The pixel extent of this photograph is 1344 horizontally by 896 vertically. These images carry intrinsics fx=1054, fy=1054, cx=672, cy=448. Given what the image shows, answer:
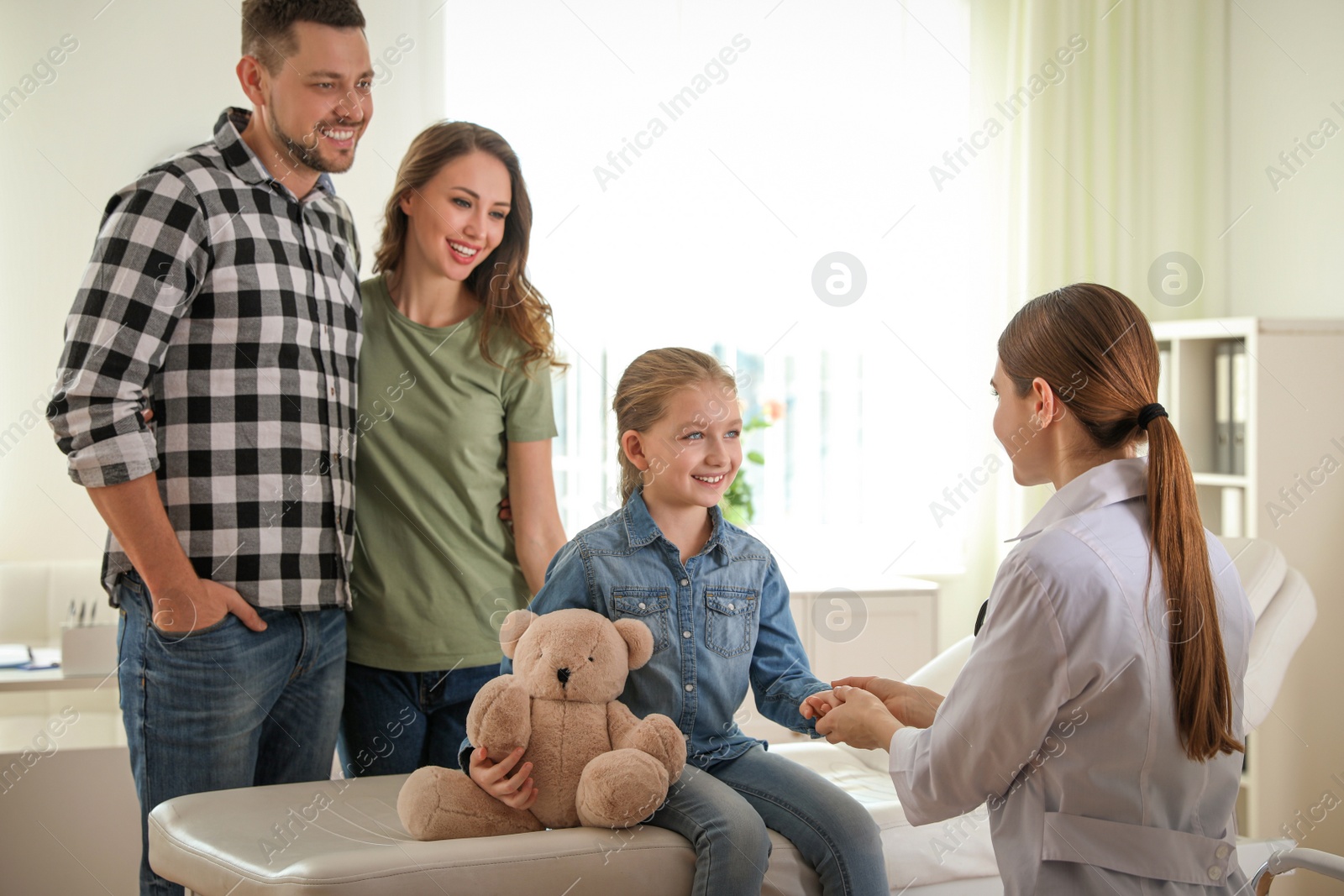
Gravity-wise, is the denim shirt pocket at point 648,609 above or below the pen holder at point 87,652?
above

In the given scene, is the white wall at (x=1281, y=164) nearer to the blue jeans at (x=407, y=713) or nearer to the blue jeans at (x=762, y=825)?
the blue jeans at (x=762, y=825)

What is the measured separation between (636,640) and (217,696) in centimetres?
66

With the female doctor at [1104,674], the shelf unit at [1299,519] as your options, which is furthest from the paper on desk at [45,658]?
the shelf unit at [1299,519]

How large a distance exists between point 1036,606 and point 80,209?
10.3 ft

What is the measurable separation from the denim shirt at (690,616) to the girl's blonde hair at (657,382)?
12 centimetres

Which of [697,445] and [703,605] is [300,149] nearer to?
[697,445]

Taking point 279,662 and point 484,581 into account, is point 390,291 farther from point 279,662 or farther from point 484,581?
point 279,662

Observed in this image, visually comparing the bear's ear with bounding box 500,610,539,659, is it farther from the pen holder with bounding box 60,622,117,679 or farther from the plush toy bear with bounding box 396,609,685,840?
the pen holder with bounding box 60,622,117,679

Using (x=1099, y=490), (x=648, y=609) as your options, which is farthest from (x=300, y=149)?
(x=1099, y=490)

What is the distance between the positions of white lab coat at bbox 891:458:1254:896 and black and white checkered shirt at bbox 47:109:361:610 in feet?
3.41

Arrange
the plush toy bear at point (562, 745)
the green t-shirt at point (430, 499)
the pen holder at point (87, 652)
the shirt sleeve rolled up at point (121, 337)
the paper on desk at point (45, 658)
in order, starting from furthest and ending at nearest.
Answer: the paper on desk at point (45, 658) → the pen holder at point (87, 652) → the green t-shirt at point (430, 499) → the shirt sleeve rolled up at point (121, 337) → the plush toy bear at point (562, 745)

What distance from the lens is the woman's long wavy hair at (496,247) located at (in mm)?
1838

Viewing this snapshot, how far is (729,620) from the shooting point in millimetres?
1682

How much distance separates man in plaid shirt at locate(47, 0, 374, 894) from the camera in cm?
153
